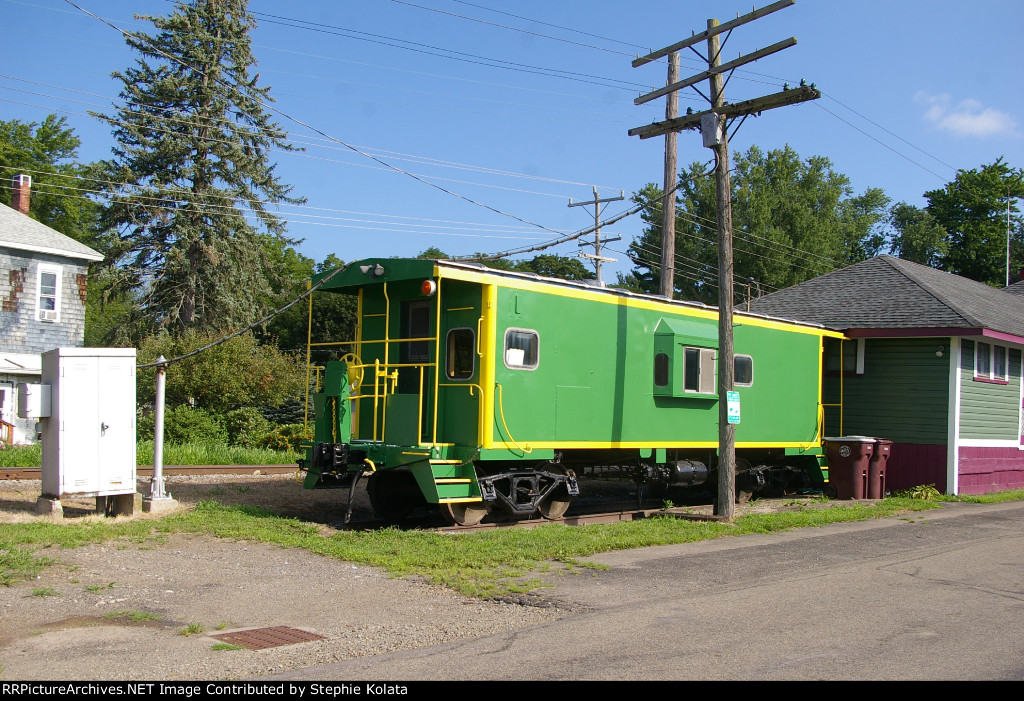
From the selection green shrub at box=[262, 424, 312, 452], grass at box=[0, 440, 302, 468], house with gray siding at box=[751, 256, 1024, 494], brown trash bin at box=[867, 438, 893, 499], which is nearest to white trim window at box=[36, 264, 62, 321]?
grass at box=[0, 440, 302, 468]

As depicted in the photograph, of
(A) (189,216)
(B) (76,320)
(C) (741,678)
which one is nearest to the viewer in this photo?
(C) (741,678)

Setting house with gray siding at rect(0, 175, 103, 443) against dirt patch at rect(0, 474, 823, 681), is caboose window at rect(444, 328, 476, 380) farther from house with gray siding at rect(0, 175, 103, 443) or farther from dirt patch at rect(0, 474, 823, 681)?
house with gray siding at rect(0, 175, 103, 443)

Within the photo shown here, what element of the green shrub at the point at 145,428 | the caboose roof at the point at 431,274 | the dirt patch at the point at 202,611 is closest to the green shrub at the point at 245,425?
the green shrub at the point at 145,428

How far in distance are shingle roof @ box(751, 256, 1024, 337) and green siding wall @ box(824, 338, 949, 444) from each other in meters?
0.56

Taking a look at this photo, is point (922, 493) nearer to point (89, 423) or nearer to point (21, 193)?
point (89, 423)

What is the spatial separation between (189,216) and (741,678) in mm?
34920

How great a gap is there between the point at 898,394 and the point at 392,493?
11.0 meters

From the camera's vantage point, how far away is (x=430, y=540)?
33.7 feet

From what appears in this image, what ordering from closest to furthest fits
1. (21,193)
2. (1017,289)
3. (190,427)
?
(190,427) → (21,193) → (1017,289)

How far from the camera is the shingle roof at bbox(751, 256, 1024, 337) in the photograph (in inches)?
699

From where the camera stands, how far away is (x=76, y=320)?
87.4ft

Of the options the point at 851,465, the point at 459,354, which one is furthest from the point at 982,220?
the point at 459,354
